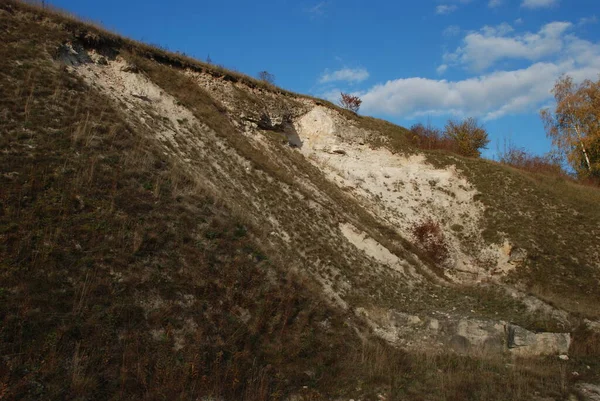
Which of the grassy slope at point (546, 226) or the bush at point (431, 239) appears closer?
the grassy slope at point (546, 226)

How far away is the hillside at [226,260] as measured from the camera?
6.98 meters

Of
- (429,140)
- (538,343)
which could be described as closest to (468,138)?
(429,140)

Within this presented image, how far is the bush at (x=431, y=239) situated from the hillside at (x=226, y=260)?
13 cm

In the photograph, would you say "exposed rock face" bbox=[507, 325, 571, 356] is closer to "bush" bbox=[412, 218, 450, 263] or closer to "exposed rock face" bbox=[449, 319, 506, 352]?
"exposed rock face" bbox=[449, 319, 506, 352]

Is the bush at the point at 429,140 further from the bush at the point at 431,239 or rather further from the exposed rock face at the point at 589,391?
→ the exposed rock face at the point at 589,391

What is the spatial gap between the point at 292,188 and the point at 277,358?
9456mm

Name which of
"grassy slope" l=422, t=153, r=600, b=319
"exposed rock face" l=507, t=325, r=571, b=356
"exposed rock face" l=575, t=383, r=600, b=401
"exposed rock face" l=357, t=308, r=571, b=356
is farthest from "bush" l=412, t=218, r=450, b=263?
"exposed rock face" l=575, t=383, r=600, b=401

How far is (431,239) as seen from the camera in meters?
20.6

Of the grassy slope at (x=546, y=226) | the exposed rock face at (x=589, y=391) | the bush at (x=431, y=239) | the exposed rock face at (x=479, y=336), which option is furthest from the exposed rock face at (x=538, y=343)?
the bush at (x=431, y=239)

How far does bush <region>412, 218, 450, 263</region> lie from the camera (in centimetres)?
1997

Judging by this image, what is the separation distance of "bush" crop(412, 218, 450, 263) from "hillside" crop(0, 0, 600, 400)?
0.13m

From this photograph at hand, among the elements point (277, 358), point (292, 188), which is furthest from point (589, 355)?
point (292, 188)

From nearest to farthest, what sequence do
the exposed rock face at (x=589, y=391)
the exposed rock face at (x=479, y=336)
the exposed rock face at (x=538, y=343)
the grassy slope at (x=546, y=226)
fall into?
the exposed rock face at (x=589, y=391) → the exposed rock face at (x=538, y=343) → the exposed rock face at (x=479, y=336) → the grassy slope at (x=546, y=226)

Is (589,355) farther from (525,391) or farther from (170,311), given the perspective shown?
(170,311)
